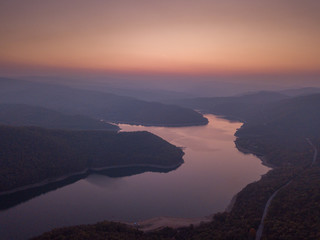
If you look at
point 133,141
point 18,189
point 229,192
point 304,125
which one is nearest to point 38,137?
point 18,189

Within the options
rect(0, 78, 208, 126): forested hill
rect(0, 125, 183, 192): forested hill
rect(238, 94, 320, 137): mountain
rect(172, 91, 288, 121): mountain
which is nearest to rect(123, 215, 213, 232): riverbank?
rect(0, 125, 183, 192): forested hill

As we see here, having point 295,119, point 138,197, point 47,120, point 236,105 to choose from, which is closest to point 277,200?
point 138,197

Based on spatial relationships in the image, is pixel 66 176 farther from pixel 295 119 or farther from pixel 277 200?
pixel 295 119

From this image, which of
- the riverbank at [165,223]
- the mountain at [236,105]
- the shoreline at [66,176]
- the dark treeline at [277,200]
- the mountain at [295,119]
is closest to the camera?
the dark treeline at [277,200]

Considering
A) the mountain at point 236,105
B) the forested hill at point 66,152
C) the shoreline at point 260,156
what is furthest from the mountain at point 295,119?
the forested hill at point 66,152

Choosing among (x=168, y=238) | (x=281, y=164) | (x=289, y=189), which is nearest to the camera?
(x=168, y=238)

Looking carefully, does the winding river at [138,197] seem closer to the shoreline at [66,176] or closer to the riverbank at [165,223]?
the riverbank at [165,223]

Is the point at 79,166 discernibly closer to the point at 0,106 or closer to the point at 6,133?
the point at 6,133
